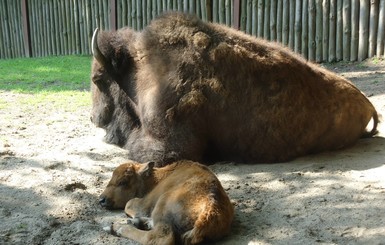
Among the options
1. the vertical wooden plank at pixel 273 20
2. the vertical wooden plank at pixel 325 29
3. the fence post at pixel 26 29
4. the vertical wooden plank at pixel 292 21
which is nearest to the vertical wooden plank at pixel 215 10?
the vertical wooden plank at pixel 273 20

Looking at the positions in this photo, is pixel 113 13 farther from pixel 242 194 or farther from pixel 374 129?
pixel 242 194

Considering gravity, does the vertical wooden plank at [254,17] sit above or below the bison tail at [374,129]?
above

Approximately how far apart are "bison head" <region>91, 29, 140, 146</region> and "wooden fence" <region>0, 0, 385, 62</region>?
6647 mm

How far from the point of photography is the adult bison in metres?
6.25

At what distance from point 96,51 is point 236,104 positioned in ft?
6.70

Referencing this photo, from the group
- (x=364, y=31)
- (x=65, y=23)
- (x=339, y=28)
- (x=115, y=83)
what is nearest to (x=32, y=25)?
(x=65, y=23)

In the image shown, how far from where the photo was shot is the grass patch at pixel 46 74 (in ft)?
40.5

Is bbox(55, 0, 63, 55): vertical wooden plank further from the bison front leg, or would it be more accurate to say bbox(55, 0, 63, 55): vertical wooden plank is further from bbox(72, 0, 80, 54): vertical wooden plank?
the bison front leg

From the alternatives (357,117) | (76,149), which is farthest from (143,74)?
(357,117)

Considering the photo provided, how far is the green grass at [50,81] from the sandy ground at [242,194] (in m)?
2.90

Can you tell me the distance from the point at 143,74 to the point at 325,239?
135 inches

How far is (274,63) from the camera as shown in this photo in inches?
251

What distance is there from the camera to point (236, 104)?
248 inches

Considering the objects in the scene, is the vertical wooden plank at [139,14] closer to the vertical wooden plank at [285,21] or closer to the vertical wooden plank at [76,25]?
the vertical wooden plank at [76,25]
